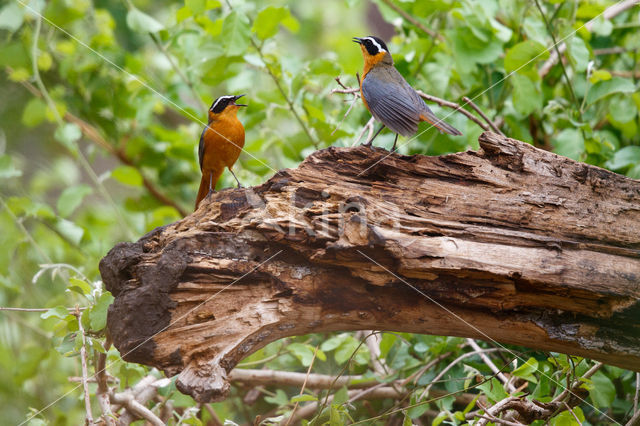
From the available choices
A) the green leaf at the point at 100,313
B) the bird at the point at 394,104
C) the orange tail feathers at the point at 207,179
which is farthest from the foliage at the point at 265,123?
the bird at the point at 394,104

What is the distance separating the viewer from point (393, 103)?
2.84 metres

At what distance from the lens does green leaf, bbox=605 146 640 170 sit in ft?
11.0

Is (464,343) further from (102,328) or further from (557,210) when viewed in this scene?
(102,328)

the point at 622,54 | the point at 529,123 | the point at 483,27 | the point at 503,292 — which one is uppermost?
the point at 622,54

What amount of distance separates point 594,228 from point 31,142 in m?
6.24

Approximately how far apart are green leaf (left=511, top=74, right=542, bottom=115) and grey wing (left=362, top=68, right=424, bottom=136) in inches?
35.0

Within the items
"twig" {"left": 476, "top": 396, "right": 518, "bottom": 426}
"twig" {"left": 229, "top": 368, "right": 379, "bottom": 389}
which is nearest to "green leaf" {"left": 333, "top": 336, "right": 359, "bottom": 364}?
"twig" {"left": 229, "top": 368, "right": 379, "bottom": 389}

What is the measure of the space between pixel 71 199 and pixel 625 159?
12.0ft

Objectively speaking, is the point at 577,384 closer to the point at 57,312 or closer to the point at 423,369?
the point at 423,369

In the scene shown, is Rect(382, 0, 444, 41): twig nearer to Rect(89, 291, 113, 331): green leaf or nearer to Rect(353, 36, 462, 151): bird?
Rect(353, 36, 462, 151): bird

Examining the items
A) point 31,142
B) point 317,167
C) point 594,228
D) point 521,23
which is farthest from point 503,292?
point 31,142

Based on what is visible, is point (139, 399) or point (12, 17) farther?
point (12, 17)

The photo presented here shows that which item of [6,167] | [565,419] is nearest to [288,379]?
[565,419]

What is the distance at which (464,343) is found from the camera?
3.15 m
